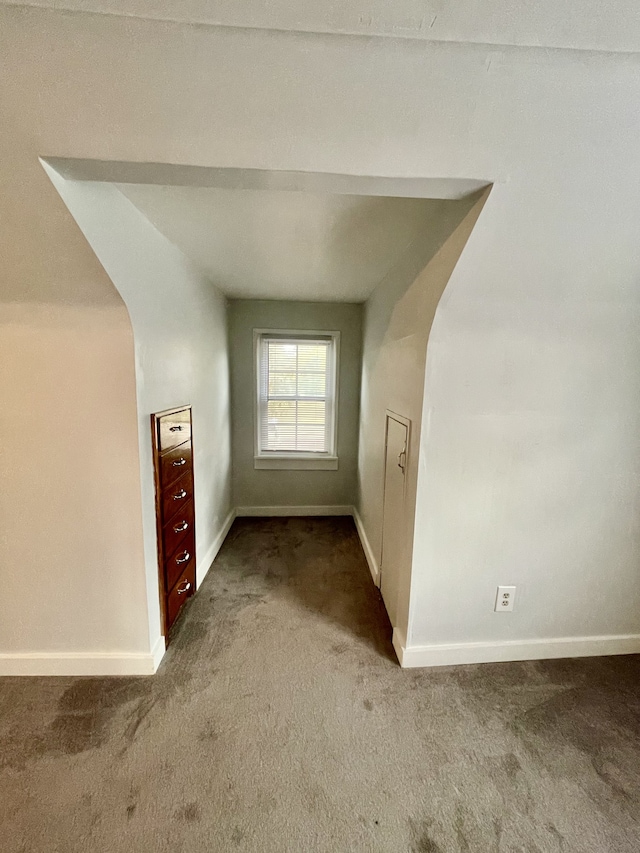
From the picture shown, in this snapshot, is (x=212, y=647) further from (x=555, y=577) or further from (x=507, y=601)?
(x=555, y=577)

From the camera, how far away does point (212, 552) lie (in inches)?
104

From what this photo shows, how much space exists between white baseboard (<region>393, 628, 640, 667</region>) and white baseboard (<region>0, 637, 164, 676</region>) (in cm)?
131

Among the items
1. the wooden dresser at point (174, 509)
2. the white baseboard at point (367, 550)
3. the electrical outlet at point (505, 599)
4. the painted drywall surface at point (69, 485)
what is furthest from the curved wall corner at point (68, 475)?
the electrical outlet at point (505, 599)

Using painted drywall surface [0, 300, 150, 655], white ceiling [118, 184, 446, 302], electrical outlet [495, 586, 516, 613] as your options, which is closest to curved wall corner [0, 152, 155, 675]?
painted drywall surface [0, 300, 150, 655]

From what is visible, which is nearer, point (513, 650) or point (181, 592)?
point (513, 650)

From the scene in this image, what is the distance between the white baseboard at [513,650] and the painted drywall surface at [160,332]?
4.35ft

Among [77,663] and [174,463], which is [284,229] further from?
[77,663]

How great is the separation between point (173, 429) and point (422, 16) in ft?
5.74

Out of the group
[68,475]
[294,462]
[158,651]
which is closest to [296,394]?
[294,462]

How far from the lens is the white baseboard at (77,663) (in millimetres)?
1629

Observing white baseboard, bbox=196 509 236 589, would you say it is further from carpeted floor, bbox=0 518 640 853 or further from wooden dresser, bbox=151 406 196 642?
carpeted floor, bbox=0 518 640 853

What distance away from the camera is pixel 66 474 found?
5.00 ft

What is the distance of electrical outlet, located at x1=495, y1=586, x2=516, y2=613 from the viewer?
173 cm

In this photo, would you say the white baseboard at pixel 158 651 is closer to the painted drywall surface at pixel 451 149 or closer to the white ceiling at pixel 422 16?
the painted drywall surface at pixel 451 149
